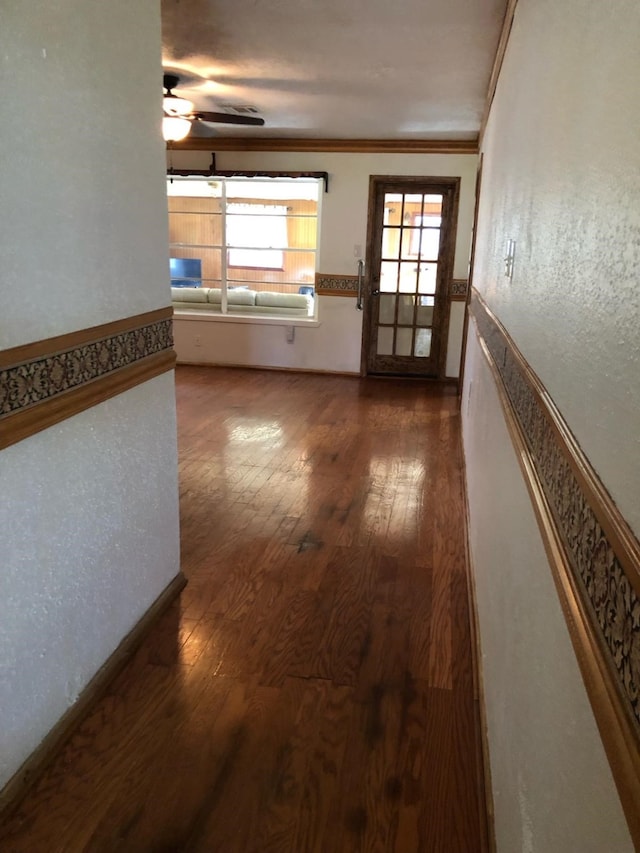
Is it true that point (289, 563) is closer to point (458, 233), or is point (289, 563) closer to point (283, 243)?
point (458, 233)

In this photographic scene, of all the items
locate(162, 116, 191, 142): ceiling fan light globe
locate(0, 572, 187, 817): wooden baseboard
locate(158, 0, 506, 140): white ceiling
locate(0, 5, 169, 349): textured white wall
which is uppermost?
locate(158, 0, 506, 140): white ceiling

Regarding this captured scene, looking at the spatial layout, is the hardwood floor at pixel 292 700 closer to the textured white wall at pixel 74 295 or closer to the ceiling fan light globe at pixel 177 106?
the textured white wall at pixel 74 295

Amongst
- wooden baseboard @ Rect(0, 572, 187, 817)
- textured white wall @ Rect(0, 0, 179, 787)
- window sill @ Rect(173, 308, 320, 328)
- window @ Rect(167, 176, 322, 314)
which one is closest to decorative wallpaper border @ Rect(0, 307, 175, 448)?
textured white wall @ Rect(0, 0, 179, 787)

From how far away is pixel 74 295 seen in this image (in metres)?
1.58

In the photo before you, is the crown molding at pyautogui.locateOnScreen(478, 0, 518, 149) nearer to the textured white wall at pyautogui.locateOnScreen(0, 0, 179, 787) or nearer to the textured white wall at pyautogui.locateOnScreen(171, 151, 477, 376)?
the textured white wall at pyautogui.locateOnScreen(0, 0, 179, 787)

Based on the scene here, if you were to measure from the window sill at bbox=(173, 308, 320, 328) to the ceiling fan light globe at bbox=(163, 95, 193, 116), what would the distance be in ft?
9.37

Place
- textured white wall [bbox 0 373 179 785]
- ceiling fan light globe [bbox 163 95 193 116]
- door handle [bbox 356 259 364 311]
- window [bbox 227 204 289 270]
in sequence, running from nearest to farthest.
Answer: textured white wall [bbox 0 373 179 785] → ceiling fan light globe [bbox 163 95 193 116] → door handle [bbox 356 259 364 311] → window [bbox 227 204 289 270]

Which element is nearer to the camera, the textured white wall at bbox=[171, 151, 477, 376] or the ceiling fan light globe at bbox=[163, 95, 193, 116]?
the ceiling fan light globe at bbox=[163, 95, 193, 116]

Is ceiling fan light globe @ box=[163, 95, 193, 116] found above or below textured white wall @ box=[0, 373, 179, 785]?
above

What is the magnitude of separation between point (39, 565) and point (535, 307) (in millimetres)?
1310

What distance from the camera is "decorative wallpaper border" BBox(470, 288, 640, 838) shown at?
0.60 meters

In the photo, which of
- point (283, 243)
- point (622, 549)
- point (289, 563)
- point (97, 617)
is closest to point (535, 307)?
point (622, 549)

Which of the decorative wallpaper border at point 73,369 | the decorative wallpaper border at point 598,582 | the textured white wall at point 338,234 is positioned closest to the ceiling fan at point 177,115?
the textured white wall at point 338,234

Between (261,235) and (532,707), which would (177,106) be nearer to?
(532,707)
